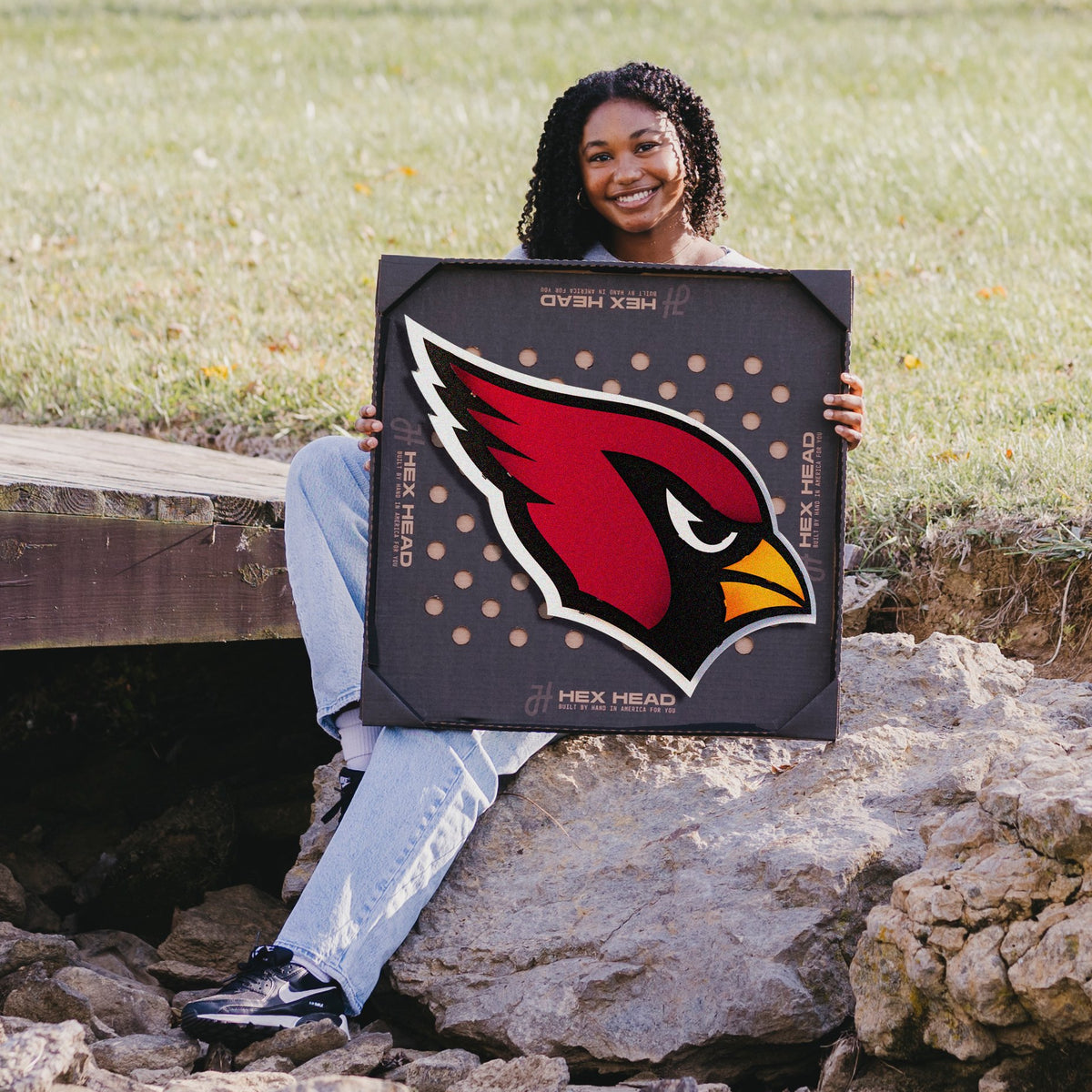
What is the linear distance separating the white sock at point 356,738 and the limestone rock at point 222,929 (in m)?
0.68

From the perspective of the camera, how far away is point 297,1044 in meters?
2.32

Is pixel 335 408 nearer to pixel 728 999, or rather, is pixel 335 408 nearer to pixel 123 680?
pixel 123 680

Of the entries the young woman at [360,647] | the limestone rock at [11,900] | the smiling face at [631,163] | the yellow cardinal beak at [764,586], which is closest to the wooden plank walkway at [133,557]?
the young woman at [360,647]

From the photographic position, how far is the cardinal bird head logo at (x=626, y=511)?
241 cm

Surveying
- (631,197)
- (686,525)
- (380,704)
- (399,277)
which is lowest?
(380,704)

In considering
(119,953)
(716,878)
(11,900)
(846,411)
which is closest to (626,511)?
(846,411)

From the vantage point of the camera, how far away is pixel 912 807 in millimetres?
2531

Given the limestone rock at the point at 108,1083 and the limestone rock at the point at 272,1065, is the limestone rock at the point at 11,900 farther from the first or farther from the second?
the limestone rock at the point at 108,1083

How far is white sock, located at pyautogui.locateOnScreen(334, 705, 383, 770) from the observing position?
8.69 ft

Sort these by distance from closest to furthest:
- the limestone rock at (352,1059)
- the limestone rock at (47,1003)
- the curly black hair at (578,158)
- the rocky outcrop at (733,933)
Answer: the rocky outcrop at (733,933) → the limestone rock at (352,1059) → the limestone rock at (47,1003) → the curly black hair at (578,158)

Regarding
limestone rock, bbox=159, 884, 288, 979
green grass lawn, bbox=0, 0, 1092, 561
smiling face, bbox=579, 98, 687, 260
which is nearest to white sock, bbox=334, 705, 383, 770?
limestone rock, bbox=159, 884, 288, 979

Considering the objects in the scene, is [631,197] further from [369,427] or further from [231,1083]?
[231,1083]

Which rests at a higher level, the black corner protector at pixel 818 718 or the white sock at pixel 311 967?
the black corner protector at pixel 818 718

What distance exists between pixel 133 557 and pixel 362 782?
812 millimetres
